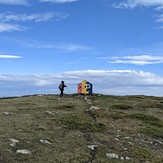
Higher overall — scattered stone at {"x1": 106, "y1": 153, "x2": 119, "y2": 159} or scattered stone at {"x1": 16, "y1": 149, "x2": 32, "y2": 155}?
scattered stone at {"x1": 16, "y1": 149, "x2": 32, "y2": 155}

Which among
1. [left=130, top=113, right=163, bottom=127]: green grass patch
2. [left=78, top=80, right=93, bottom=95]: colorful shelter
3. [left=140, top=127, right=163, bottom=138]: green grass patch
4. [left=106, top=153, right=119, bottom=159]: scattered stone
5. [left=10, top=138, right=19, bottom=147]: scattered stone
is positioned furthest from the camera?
[left=78, top=80, right=93, bottom=95]: colorful shelter

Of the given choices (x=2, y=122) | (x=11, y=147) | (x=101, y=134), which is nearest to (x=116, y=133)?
(x=101, y=134)

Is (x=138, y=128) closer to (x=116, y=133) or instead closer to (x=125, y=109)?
(x=116, y=133)

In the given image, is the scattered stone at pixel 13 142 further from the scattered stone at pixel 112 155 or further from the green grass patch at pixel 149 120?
the green grass patch at pixel 149 120

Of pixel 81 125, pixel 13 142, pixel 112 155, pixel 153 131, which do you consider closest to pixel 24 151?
pixel 13 142

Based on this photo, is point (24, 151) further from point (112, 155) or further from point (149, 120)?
point (149, 120)

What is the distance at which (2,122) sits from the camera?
25594 mm

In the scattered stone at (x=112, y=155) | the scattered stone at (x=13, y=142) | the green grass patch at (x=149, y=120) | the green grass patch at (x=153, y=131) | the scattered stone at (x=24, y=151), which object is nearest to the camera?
the scattered stone at (x=24, y=151)

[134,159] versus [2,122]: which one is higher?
[2,122]

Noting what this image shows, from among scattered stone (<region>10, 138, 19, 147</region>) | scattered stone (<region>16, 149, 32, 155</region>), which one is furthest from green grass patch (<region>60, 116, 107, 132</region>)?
scattered stone (<region>16, 149, 32, 155</region>)

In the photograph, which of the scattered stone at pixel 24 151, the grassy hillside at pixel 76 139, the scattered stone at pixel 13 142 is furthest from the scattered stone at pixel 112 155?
the scattered stone at pixel 13 142

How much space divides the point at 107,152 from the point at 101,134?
543cm

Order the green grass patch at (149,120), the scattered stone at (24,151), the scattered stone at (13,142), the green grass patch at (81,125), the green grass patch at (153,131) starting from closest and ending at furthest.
→ the scattered stone at (24,151) → the scattered stone at (13,142) → the green grass patch at (81,125) → the green grass patch at (153,131) → the green grass patch at (149,120)

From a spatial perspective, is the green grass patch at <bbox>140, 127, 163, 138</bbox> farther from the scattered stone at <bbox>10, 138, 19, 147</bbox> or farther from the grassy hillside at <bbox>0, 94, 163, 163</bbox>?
the scattered stone at <bbox>10, 138, 19, 147</bbox>
